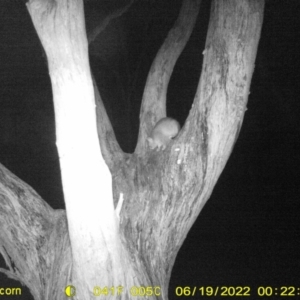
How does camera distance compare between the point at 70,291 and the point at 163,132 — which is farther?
the point at 163,132

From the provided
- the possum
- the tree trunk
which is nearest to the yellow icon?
the tree trunk

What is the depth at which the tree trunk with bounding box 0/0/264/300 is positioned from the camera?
1648 mm

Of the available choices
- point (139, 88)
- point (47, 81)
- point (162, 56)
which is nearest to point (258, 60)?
point (139, 88)

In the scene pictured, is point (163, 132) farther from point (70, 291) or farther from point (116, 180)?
point (70, 291)

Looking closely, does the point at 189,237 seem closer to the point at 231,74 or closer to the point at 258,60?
the point at 258,60

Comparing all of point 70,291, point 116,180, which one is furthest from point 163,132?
point 70,291

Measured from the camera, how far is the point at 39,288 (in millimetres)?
2078

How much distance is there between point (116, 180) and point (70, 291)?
0.55 m

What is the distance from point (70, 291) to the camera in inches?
73.0

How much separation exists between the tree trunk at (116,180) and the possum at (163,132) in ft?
0.23

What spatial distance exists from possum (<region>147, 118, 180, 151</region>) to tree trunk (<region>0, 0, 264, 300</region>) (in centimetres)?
7

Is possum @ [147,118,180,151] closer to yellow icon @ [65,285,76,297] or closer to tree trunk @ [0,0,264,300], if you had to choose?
tree trunk @ [0,0,264,300]

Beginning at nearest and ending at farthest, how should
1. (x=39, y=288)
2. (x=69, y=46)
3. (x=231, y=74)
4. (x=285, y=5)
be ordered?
(x=69, y=46)
(x=231, y=74)
(x=39, y=288)
(x=285, y=5)

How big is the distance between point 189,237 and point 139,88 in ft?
3.90
